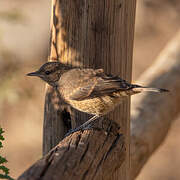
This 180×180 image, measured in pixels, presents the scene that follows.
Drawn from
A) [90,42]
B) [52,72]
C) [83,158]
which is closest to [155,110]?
[52,72]

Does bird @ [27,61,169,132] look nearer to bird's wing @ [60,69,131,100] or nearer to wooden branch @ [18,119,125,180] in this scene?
bird's wing @ [60,69,131,100]

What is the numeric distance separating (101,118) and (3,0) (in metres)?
6.41

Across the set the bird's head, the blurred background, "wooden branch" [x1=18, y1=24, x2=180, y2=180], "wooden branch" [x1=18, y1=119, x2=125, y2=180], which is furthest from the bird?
the blurred background

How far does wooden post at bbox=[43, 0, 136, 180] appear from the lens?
134 inches

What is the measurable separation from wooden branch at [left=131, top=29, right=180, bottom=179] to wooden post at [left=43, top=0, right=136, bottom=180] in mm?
519

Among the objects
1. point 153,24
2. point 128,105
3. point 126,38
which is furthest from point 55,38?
point 153,24

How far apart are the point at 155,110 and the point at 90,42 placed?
58.4 inches

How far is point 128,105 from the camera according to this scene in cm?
386

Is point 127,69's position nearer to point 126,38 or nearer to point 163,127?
point 126,38

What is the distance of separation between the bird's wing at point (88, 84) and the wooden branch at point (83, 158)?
1.36 feet

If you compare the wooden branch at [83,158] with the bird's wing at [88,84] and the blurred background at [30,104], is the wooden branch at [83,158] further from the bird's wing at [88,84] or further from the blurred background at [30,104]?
the blurred background at [30,104]

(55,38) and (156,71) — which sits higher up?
(55,38)

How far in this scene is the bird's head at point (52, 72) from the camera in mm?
3806

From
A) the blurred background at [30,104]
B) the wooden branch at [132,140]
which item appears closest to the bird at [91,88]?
the wooden branch at [132,140]
